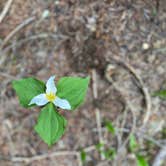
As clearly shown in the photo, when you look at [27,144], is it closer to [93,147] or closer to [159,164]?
[93,147]

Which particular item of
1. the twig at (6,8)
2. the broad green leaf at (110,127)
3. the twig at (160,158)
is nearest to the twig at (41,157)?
the broad green leaf at (110,127)

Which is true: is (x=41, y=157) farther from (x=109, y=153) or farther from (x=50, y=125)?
(x=50, y=125)

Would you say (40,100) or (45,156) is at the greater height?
(40,100)

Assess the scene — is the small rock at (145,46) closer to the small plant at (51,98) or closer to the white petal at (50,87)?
the small plant at (51,98)

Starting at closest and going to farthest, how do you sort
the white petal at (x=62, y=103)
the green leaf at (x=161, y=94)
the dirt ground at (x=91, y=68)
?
1. the white petal at (x=62, y=103)
2. the dirt ground at (x=91, y=68)
3. the green leaf at (x=161, y=94)

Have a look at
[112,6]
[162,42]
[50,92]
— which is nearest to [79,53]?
[112,6]

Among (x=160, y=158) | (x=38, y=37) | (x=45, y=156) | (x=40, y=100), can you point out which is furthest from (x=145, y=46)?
(x=45, y=156)
